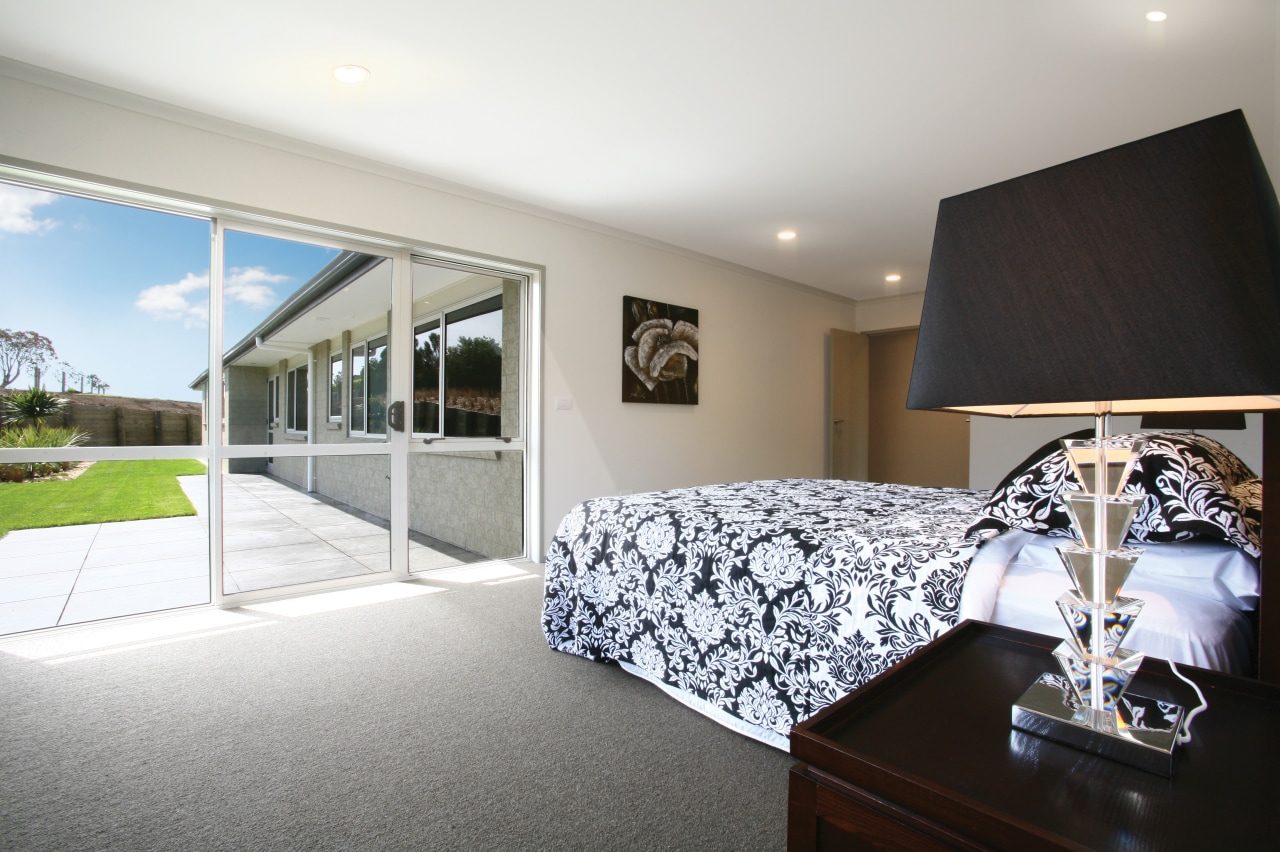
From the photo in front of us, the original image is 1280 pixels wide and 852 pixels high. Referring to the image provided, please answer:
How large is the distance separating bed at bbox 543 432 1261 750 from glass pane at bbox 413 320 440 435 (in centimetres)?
185

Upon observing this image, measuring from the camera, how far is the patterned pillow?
1.39 meters

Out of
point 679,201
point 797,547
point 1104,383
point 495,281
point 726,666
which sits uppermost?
point 679,201

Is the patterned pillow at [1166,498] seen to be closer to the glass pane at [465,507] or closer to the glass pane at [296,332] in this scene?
the glass pane at [465,507]

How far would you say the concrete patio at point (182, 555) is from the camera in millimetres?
2961

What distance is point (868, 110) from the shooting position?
3.10 m

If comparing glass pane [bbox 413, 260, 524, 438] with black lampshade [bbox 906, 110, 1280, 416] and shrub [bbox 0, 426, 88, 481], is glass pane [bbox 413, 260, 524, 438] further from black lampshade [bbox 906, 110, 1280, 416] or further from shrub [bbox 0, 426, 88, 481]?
black lampshade [bbox 906, 110, 1280, 416]

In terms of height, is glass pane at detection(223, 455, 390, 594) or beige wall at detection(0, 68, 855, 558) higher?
beige wall at detection(0, 68, 855, 558)

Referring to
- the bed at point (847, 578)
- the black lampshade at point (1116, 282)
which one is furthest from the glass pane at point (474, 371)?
the black lampshade at point (1116, 282)

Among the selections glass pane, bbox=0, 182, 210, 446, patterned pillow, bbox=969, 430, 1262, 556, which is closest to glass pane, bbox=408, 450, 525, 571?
glass pane, bbox=0, 182, 210, 446

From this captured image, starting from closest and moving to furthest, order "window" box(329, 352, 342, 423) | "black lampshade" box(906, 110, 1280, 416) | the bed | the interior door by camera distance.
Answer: "black lampshade" box(906, 110, 1280, 416), the bed, "window" box(329, 352, 342, 423), the interior door

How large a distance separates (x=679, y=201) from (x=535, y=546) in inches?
102

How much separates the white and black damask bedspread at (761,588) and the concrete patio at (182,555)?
5.89 ft

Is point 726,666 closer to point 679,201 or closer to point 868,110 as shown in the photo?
point 868,110

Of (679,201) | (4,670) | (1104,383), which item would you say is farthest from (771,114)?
(4,670)
